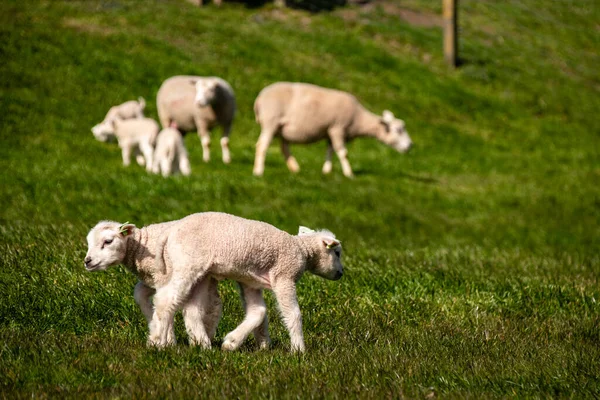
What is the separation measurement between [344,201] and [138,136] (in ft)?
13.6

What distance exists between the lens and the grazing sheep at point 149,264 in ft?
17.0

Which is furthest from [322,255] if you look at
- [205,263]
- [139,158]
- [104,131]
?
[104,131]

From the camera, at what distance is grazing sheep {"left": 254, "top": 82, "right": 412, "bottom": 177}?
685 inches

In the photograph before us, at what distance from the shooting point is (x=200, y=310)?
17.1ft

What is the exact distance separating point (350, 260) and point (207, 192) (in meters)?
4.82

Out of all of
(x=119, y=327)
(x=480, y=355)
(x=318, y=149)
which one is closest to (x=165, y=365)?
(x=119, y=327)

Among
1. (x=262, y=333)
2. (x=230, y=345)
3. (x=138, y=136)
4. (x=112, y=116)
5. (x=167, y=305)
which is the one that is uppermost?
(x=167, y=305)

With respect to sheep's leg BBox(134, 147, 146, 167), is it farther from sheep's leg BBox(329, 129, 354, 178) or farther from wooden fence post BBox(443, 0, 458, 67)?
wooden fence post BBox(443, 0, 458, 67)

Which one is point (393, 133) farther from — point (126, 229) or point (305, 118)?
point (126, 229)

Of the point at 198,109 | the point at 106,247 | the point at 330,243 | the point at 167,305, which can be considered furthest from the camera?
the point at 198,109

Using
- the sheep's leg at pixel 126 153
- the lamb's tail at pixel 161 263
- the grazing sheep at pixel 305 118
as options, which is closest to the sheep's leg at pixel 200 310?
the lamb's tail at pixel 161 263

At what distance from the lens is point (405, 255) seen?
10.5 metres

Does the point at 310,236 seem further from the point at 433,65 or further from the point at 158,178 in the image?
the point at 433,65

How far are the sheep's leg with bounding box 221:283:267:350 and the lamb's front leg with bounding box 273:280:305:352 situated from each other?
0.13 metres
